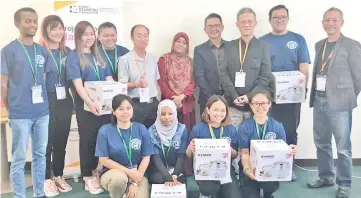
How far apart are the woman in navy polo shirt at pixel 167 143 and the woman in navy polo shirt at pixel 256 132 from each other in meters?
0.48

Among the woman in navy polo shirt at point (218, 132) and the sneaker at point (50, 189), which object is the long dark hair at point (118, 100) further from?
the sneaker at point (50, 189)

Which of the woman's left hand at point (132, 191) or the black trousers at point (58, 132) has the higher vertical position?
the black trousers at point (58, 132)

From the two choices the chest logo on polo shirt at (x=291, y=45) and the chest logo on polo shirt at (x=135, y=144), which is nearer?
the chest logo on polo shirt at (x=135, y=144)

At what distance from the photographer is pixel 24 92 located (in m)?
2.86

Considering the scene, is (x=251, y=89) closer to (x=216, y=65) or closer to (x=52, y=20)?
(x=216, y=65)

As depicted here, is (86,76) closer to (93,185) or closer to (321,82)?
(93,185)

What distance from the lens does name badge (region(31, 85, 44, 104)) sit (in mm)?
2879

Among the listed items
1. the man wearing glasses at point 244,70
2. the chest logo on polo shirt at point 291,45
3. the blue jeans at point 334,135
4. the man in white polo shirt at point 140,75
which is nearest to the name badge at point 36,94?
the man in white polo shirt at point 140,75

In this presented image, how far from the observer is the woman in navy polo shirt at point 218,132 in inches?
114

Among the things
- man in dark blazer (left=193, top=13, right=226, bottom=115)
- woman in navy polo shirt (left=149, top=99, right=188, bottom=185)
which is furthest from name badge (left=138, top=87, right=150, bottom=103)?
man in dark blazer (left=193, top=13, right=226, bottom=115)

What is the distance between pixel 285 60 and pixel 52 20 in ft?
6.95

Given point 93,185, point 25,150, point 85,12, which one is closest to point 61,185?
point 93,185

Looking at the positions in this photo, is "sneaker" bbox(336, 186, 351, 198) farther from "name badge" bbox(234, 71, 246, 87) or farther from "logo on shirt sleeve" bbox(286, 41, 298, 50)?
"logo on shirt sleeve" bbox(286, 41, 298, 50)

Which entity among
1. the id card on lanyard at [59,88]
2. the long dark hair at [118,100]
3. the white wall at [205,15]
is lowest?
the long dark hair at [118,100]
